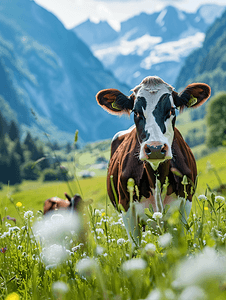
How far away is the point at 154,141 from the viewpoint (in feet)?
11.2

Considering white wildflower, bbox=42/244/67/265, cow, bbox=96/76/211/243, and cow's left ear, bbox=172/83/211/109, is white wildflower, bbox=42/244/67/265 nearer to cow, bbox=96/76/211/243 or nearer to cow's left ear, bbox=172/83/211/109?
cow, bbox=96/76/211/243

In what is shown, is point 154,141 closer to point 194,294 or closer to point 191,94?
point 191,94

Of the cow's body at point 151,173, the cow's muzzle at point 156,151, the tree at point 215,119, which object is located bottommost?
the tree at point 215,119

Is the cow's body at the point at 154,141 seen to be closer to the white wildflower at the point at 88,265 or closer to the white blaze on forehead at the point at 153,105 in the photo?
the white blaze on forehead at the point at 153,105

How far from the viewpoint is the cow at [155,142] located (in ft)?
11.7

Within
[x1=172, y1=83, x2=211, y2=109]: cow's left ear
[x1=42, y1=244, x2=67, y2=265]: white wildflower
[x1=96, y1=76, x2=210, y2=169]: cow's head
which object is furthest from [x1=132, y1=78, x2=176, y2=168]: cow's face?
[x1=42, y1=244, x2=67, y2=265]: white wildflower

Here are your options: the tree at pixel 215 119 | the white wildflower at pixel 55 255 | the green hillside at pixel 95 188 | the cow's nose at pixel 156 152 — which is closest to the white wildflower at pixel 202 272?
the green hillside at pixel 95 188

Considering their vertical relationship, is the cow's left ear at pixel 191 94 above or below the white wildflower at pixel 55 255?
above

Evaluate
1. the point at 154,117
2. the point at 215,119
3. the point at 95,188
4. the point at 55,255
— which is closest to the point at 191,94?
the point at 154,117

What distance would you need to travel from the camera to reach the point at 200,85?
14.4 ft

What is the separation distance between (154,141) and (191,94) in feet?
4.88

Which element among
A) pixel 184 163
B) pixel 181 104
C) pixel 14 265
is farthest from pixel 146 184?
pixel 14 265

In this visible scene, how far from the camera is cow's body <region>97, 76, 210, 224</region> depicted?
355 centimetres

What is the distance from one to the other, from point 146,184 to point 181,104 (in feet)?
4.66
